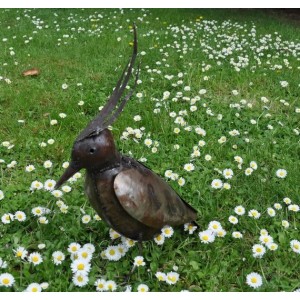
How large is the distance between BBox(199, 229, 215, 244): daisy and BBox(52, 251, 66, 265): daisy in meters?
0.93

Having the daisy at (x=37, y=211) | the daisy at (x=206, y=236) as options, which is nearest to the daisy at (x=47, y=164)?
the daisy at (x=37, y=211)

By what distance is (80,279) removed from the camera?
100 inches

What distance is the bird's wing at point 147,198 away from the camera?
2.31 m

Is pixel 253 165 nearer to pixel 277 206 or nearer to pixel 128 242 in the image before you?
pixel 277 206

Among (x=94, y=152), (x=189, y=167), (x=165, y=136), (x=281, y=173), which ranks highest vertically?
(x=94, y=152)

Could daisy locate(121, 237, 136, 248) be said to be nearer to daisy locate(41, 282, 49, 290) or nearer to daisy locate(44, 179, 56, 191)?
daisy locate(41, 282, 49, 290)

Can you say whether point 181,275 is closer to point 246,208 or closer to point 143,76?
point 246,208

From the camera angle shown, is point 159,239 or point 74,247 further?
point 159,239

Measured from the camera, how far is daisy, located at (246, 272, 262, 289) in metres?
2.57

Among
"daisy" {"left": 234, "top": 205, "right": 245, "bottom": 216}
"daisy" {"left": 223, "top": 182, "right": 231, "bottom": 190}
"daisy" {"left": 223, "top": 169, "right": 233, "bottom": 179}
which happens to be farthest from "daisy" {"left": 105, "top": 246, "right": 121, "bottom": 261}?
"daisy" {"left": 223, "top": 169, "right": 233, "bottom": 179}

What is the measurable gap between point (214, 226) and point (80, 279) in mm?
999

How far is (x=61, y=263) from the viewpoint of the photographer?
2.67m

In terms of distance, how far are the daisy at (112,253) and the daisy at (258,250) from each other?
897mm

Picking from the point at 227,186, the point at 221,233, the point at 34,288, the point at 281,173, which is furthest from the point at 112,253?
the point at 281,173
